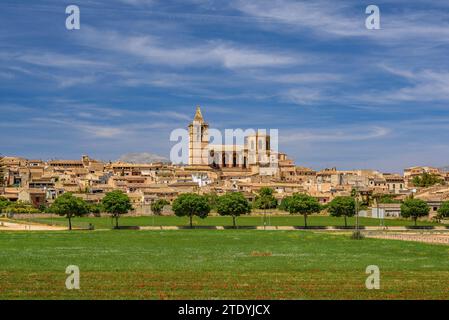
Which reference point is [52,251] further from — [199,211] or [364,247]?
[199,211]

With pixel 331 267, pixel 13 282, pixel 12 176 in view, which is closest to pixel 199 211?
pixel 331 267

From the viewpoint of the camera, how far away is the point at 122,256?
3794 centimetres

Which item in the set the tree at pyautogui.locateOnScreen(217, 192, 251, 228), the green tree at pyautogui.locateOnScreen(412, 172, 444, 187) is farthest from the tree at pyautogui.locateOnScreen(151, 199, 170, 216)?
the green tree at pyautogui.locateOnScreen(412, 172, 444, 187)

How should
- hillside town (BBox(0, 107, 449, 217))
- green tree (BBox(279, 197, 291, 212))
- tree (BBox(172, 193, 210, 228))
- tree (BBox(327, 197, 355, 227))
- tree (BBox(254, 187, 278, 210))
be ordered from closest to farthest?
tree (BBox(172, 193, 210, 228)) → tree (BBox(327, 197, 355, 227)) → green tree (BBox(279, 197, 291, 212)) → tree (BBox(254, 187, 278, 210)) → hillside town (BBox(0, 107, 449, 217))

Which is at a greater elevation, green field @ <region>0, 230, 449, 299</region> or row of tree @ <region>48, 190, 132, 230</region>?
row of tree @ <region>48, 190, 132, 230</region>

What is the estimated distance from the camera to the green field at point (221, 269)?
24031 millimetres

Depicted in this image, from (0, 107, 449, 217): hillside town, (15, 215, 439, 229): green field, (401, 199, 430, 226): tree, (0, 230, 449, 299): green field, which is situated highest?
(0, 107, 449, 217): hillside town

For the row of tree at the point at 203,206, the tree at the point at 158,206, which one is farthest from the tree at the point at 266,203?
the row of tree at the point at 203,206

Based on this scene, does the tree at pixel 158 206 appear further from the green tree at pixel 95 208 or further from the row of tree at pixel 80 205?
the row of tree at pixel 80 205

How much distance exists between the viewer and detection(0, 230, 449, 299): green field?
24.0m

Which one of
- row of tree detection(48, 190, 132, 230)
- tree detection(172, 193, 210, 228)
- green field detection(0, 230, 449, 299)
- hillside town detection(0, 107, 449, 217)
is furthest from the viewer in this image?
hillside town detection(0, 107, 449, 217)

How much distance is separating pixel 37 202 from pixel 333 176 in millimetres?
90076

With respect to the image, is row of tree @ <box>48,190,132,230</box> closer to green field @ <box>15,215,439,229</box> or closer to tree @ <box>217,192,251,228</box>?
green field @ <box>15,215,439,229</box>

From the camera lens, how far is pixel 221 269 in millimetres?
31141
